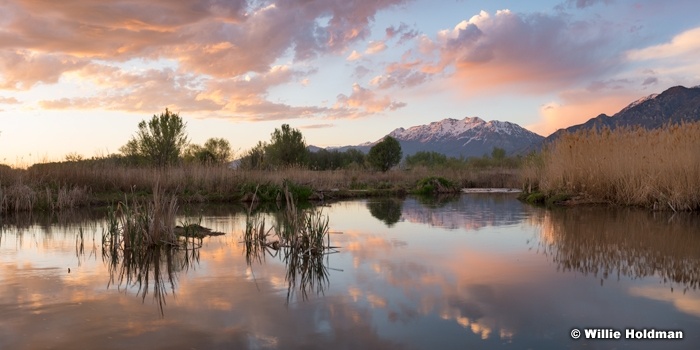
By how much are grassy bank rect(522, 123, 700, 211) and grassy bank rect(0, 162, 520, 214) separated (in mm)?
9116

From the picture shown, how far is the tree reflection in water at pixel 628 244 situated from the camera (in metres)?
5.99

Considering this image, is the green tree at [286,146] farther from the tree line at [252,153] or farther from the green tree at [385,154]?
the green tree at [385,154]

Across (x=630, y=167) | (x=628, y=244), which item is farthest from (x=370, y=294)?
Answer: (x=630, y=167)

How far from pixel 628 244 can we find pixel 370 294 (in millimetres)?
4651

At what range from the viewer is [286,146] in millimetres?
53750

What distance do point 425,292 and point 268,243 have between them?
363 centimetres

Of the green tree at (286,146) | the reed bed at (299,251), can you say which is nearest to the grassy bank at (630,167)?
the reed bed at (299,251)

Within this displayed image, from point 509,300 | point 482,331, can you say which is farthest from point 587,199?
point 482,331

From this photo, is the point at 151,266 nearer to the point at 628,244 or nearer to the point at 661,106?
the point at 628,244

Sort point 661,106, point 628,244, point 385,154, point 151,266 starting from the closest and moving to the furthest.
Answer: point 151,266, point 628,244, point 385,154, point 661,106

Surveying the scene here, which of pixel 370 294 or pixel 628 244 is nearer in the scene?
pixel 370 294

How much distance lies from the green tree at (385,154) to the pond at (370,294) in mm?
53421

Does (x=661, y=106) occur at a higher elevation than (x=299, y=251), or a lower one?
higher

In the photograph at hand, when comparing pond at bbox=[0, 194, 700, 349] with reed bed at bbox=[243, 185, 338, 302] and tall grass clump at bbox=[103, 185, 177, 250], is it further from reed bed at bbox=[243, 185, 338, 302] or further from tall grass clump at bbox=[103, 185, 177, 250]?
tall grass clump at bbox=[103, 185, 177, 250]
